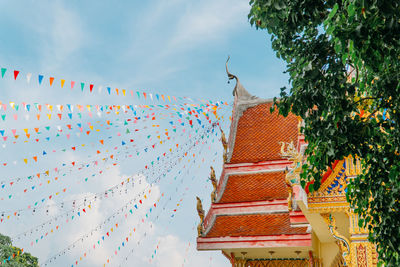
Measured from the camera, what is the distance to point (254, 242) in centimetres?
1221

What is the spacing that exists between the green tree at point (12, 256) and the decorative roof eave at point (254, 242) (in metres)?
14.7

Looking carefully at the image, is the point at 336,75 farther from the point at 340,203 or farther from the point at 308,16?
the point at 340,203

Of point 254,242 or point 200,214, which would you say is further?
point 200,214

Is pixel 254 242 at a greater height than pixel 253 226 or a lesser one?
lesser

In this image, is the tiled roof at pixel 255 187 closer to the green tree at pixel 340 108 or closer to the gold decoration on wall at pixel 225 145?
the gold decoration on wall at pixel 225 145

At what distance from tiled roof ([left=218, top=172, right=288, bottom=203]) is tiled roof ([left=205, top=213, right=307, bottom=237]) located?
22.6 inches

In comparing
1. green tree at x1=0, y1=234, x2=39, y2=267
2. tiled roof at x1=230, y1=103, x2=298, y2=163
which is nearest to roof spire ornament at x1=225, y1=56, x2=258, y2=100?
tiled roof at x1=230, y1=103, x2=298, y2=163

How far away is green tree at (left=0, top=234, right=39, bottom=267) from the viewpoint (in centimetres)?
2355

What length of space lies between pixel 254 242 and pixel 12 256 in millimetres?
16645

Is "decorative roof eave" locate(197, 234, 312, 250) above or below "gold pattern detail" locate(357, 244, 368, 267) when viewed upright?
above

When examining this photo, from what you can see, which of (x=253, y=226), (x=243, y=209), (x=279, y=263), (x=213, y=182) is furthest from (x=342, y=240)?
(x=213, y=182)

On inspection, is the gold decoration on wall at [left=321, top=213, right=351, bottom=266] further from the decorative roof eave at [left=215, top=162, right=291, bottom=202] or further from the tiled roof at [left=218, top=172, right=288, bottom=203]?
the decorative roof eave at [left=215, top=162, right=291, bottom=202]

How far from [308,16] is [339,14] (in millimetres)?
1133

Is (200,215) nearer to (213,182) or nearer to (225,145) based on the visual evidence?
(213,182)
